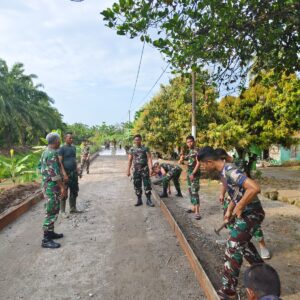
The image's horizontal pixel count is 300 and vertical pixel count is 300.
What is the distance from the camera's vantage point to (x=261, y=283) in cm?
250

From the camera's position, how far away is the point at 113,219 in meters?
7.86

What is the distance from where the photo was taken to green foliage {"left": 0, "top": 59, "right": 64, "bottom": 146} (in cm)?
2870

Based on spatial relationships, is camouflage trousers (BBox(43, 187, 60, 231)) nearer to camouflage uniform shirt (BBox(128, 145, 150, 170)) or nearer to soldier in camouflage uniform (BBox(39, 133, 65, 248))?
soldier in camouflage uniform (BBox(39, 133, 65, 248))

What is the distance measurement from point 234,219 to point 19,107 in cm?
3030

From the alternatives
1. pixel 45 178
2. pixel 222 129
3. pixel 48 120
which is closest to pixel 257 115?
pixel 222 129

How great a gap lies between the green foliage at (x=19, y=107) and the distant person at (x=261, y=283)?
2753cm

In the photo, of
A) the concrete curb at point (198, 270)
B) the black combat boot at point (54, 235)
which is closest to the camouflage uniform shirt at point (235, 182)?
the concrete curb at point (198, 270)

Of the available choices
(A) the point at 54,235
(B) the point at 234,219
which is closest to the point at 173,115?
(A) the point at 54,235

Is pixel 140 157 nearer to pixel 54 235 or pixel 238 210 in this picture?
pixel 54 235

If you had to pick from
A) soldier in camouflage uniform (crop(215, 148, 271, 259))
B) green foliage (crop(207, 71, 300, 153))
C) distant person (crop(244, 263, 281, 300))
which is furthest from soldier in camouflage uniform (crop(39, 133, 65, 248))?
green foliage (crop(207, 71, 300, 153))

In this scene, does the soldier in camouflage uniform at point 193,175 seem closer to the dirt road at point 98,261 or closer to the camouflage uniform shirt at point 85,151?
the dirt road at point 98,261

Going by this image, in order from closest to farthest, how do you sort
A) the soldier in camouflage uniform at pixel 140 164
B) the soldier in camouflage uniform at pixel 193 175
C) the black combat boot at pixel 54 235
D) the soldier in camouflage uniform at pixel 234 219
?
the soldier in camouflage uniform at pixel 234 219, the black combat boot at pixel 54 235, the soldier in camouflage uniform at pixel 193 175, the soldier in camouflage uniform at pixel 140 164

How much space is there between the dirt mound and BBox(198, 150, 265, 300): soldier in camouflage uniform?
652 cm

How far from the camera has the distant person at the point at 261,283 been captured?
2459mm
